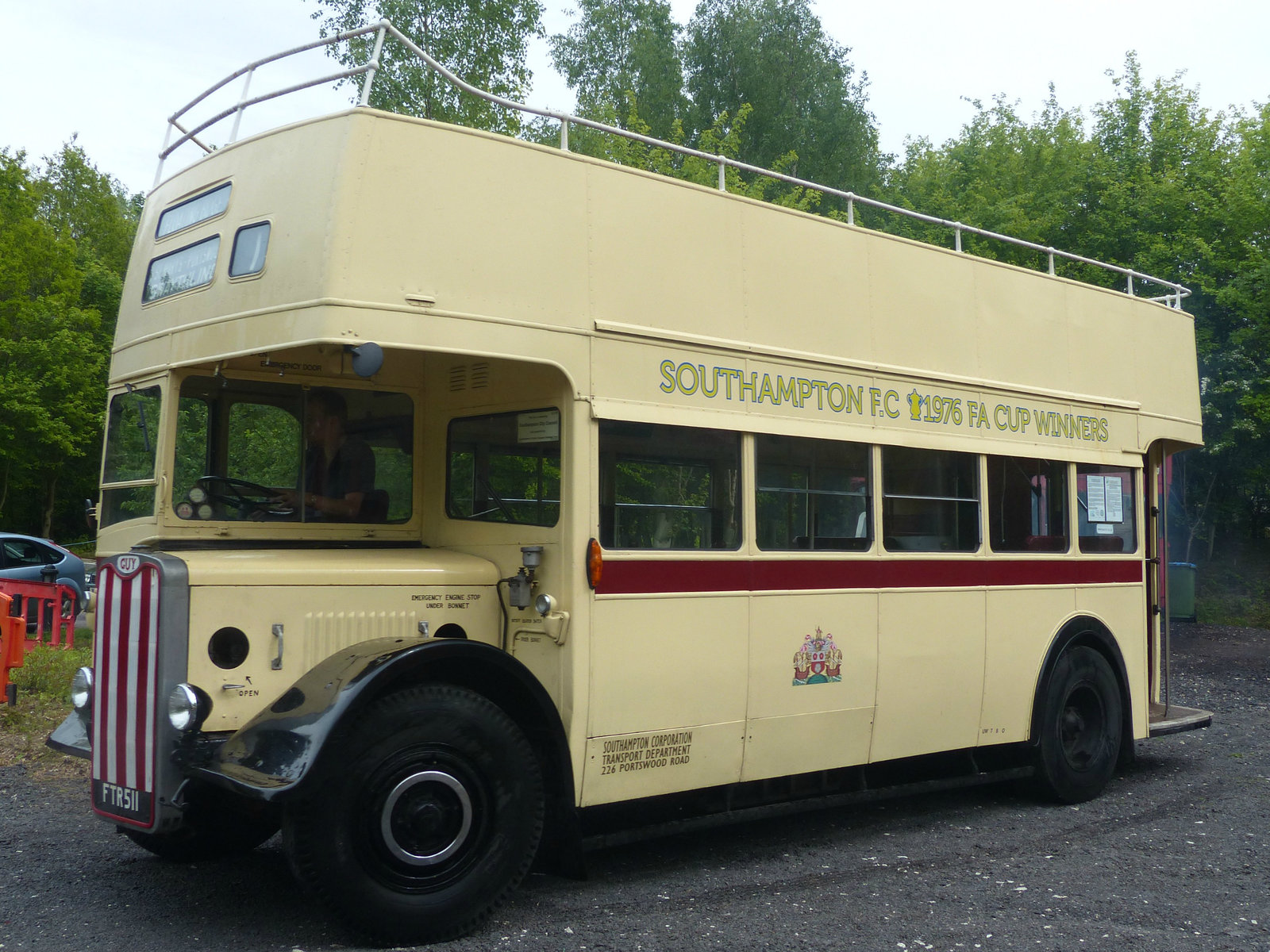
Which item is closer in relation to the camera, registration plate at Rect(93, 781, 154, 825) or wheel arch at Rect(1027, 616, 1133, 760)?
registration plate at Rect(93, 781, 154, 825)

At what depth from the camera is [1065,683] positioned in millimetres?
8133

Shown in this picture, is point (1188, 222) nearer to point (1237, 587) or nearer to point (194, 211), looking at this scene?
point (1237, 587)

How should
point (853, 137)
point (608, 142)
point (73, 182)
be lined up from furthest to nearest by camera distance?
point (73, 182) → point (853, 137) → point (608, 142)

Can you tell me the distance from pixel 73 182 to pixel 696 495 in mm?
45981

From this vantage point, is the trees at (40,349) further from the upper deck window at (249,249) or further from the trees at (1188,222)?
the upper deck window at (249,249)

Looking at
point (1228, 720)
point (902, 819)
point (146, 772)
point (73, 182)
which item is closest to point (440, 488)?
point (146, 772)

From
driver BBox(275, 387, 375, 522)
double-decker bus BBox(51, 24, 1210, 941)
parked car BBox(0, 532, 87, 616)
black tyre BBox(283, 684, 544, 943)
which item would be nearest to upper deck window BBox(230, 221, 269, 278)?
double-decker bus BBox(51, 24, 1210, 941)

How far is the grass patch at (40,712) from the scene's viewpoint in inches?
342

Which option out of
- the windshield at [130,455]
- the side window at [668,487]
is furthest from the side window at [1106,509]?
the windshield at [130,455]

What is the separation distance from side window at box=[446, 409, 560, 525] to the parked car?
13332 mm

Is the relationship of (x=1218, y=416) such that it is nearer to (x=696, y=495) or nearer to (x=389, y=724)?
(x=696, y=495)

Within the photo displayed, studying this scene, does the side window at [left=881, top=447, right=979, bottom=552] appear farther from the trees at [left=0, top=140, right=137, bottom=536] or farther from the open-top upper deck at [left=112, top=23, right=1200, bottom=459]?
the trees at [left=0, top=140, right=137, bottom=536]

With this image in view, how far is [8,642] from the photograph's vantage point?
10.0m

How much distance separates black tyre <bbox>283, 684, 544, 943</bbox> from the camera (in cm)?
461
